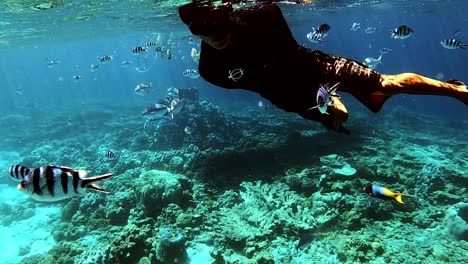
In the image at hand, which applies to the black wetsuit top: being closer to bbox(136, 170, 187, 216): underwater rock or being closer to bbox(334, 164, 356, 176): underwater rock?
bbox(136, 170, 187, 216): underwater rock

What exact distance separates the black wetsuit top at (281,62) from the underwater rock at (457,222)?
647cm

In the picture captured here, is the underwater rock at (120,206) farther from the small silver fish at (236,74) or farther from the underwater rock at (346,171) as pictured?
the small silver fish at (236,74)

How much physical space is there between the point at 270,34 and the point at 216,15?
2.87 feet

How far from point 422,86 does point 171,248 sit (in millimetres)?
Result: 6907

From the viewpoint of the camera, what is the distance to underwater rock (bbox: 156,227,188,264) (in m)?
8.52

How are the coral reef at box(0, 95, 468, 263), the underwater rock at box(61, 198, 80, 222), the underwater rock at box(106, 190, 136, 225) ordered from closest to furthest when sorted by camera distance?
1. the coral reef at box(0, 95, 468, 263)
2. the underwater rock at box(106, 190, 136, 225)
3. the underwater rock at box(61, 198, 80, 222)

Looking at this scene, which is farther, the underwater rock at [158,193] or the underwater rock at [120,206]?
the underwater rock at [120,206]

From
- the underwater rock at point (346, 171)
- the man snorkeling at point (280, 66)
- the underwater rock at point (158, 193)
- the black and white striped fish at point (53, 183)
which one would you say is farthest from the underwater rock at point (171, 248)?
the underwater rock at point (346, 171)

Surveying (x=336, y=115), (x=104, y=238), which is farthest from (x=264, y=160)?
(x=336, y=115)

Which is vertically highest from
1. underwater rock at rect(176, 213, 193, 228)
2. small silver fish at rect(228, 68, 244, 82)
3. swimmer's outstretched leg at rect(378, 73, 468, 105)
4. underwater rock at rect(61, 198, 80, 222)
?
swimmer's outstretched leg at rect(378, 73, 468, 105)

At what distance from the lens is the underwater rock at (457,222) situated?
8664 millimetres

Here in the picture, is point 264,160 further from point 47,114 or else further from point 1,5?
point 47,114

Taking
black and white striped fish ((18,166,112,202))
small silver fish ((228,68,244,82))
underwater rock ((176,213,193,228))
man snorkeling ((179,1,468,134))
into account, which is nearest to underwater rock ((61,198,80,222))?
underwater rock ((176,213,193,228))

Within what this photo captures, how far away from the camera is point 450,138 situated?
899 inches
